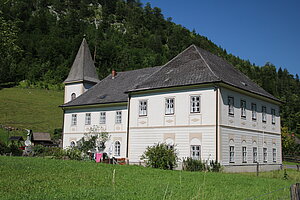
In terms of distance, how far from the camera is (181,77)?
2572 cm

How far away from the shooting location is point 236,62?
383 ft

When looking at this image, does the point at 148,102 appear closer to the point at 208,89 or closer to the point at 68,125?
the point at 208,89

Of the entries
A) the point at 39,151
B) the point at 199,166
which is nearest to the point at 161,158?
the point at 199,166

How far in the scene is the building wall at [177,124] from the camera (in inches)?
920

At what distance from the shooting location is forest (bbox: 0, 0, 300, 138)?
283 ft

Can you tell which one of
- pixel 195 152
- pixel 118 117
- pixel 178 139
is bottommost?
pixel 195 152

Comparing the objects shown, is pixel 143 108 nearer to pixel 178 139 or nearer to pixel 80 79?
pixel 178 139

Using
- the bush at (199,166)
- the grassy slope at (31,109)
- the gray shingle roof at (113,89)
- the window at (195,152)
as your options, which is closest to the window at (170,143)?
the window at (195,152)

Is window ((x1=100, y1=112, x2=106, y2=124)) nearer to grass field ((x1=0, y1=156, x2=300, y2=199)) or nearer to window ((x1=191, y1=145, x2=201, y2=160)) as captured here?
window ((x1=191, y1=145, x2=201, y2=160))

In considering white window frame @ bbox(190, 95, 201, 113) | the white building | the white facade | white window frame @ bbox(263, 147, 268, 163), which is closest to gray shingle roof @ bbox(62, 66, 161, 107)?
the white building

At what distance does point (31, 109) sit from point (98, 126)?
1219 inches

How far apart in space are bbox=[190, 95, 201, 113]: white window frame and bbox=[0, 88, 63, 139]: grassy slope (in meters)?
29.2

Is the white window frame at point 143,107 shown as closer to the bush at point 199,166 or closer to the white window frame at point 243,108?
the bush at point 199,166

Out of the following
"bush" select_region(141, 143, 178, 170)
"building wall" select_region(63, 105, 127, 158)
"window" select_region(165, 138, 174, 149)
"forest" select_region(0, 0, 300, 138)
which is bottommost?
"bush" select_region(141, 143, 178, 170)
